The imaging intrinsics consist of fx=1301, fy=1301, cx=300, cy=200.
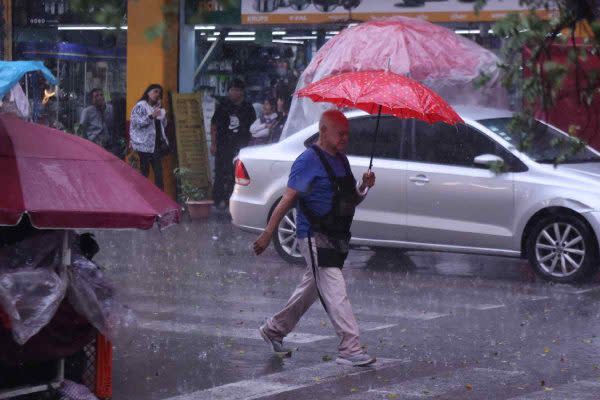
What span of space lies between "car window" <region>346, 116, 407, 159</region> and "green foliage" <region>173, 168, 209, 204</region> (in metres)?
5.71

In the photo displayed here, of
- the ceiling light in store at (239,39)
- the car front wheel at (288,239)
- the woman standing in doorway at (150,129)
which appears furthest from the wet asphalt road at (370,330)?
the ceiling light in store at (239,39)

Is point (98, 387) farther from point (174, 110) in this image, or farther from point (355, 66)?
point (174, 110)

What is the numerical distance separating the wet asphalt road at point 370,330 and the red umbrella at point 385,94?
1.74 meters

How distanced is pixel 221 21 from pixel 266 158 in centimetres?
670

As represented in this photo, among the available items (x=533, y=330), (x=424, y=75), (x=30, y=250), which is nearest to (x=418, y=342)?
(x=533, y=330)

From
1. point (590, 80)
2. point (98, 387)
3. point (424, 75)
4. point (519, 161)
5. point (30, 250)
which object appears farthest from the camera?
point (519, 161)

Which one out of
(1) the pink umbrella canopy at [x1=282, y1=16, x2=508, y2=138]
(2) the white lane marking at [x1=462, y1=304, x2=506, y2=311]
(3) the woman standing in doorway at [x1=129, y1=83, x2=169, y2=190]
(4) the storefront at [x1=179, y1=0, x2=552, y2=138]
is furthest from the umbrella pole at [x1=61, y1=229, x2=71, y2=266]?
(3) the woman standing in doorway at [x1=129, y1=83, x2=169, y2=190]

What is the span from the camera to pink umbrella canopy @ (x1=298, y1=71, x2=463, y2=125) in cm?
907

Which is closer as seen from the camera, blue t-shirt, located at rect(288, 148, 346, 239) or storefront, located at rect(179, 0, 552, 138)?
blue t-shirt, located at rect(288, 148, 346, 239)

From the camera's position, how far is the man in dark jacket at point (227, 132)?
20.5 m

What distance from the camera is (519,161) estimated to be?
44.0ft

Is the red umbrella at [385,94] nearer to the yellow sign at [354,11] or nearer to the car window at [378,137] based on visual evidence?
the car window at [378,137]

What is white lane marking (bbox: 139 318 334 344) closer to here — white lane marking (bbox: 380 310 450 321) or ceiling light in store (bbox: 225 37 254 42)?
white lane marking (bbox: 380 310 450 321)

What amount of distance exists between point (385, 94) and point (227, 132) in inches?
454
